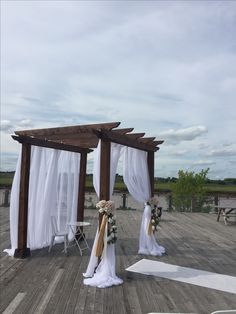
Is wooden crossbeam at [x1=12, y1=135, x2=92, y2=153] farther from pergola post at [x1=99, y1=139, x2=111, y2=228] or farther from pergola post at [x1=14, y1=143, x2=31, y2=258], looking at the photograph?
pergola post at [x1=99, y1=139, x2=111, y2=228]

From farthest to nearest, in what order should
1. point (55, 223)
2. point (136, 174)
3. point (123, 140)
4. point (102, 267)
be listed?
point (55, 223), point (136, 174), point (123, 140), point (102, 267)

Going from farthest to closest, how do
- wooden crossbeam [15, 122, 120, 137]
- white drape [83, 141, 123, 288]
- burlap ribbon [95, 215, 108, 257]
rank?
wooden crossbeam [15, 122, 120, 137] → burlap ribbon [95, 215, 108, 257] → white drape [83, 141, 123, 288]

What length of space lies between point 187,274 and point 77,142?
11.7 ft

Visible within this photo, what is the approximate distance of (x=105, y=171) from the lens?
582cm

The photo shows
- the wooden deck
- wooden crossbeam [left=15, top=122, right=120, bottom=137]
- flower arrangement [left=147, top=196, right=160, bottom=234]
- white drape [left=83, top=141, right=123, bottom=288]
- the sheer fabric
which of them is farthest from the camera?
flower arrangement [left=147, top=196, right=160, bottom=234]

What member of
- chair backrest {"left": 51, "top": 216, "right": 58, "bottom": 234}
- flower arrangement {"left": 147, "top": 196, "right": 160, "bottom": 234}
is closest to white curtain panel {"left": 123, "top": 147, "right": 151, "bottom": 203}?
flower arrangement {"left": 147, "top": 196, "right": 160, "bottom": 234}

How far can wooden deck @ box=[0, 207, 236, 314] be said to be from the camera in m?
4.21

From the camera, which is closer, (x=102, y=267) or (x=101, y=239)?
(x=102, y=267)

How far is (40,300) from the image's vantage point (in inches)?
172

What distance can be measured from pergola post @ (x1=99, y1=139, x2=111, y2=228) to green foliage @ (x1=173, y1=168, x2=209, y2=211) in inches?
400

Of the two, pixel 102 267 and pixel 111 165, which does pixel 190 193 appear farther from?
pixel 102 267

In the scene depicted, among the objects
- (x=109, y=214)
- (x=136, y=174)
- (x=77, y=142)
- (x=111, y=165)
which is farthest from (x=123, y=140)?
(x=109, y=214)

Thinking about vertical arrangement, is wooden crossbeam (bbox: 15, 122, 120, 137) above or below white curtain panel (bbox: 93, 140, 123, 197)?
above

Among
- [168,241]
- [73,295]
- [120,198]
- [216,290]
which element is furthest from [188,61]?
[120,198]
